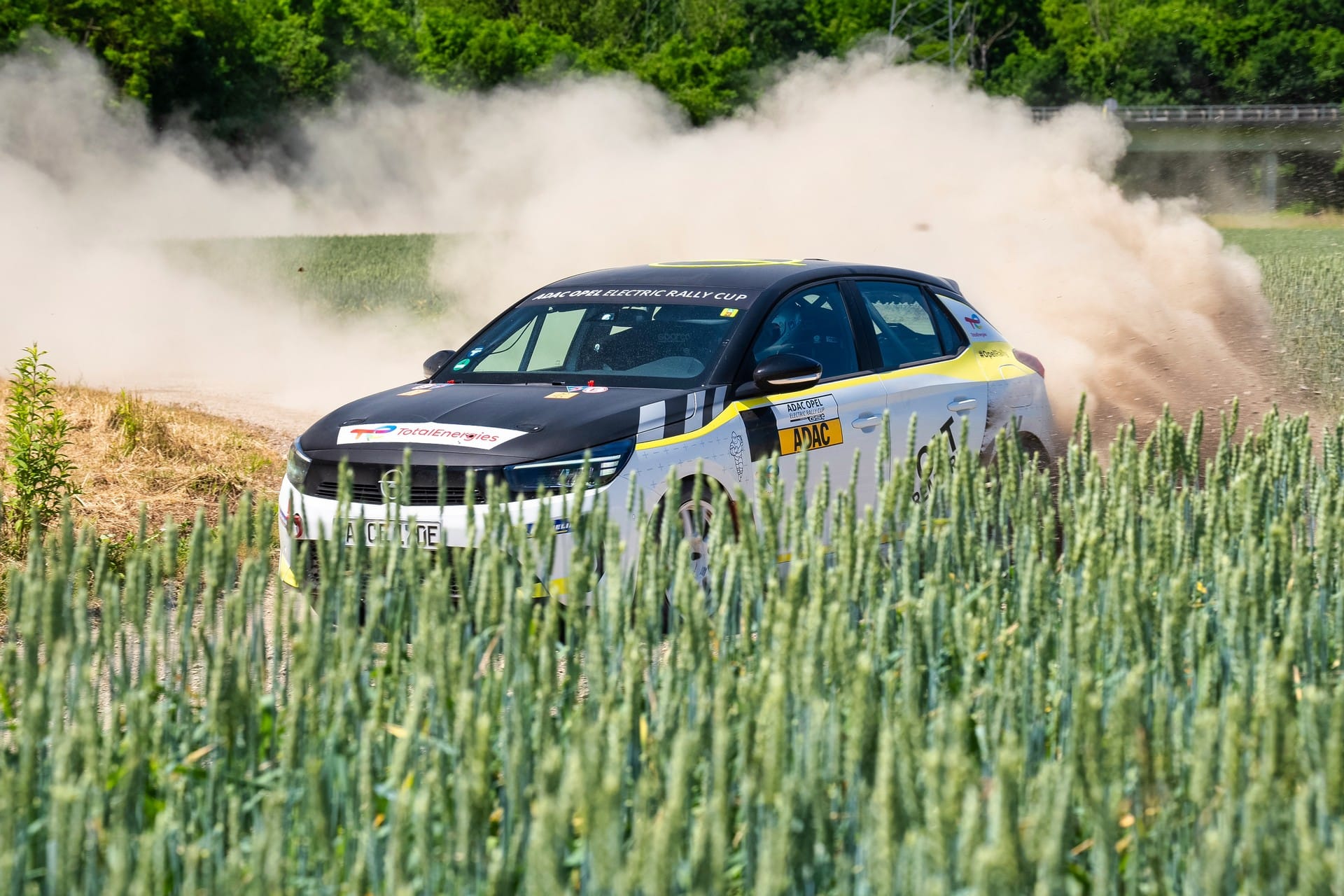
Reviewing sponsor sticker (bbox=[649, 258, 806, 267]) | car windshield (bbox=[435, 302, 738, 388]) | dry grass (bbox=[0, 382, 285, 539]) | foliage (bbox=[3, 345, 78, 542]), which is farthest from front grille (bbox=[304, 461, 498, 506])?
sponsor sticker (bbox=[649, 258, 806, 267])

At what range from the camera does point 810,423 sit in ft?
22.7

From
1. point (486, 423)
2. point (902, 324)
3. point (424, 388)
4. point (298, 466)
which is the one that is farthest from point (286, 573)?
point (902, 324)

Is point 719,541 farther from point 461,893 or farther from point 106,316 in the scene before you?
point 106,316

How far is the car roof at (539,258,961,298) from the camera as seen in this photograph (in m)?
7.47

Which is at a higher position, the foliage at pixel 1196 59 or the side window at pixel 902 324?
the foliage at pixel 1196 59

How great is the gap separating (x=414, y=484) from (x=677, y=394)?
44.5 inches

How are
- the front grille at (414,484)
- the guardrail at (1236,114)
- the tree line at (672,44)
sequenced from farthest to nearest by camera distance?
1. the guardrail at (1236,114)
2. the tree line at (672,44)
3. the front grille at (414,484)

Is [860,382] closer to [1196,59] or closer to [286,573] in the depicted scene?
[286,573]

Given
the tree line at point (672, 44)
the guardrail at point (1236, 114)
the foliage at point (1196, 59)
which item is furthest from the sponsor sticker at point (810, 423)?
the foliage at point (1196, 59)

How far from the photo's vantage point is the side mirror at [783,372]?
6.73m

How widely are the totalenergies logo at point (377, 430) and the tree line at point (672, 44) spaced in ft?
125

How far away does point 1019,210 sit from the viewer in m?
19.9

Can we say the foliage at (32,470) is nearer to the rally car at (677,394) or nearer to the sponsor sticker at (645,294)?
the rally car at (677,394)

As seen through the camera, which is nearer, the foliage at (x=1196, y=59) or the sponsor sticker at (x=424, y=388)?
the sponsor sticker at (x=424, y=388)
